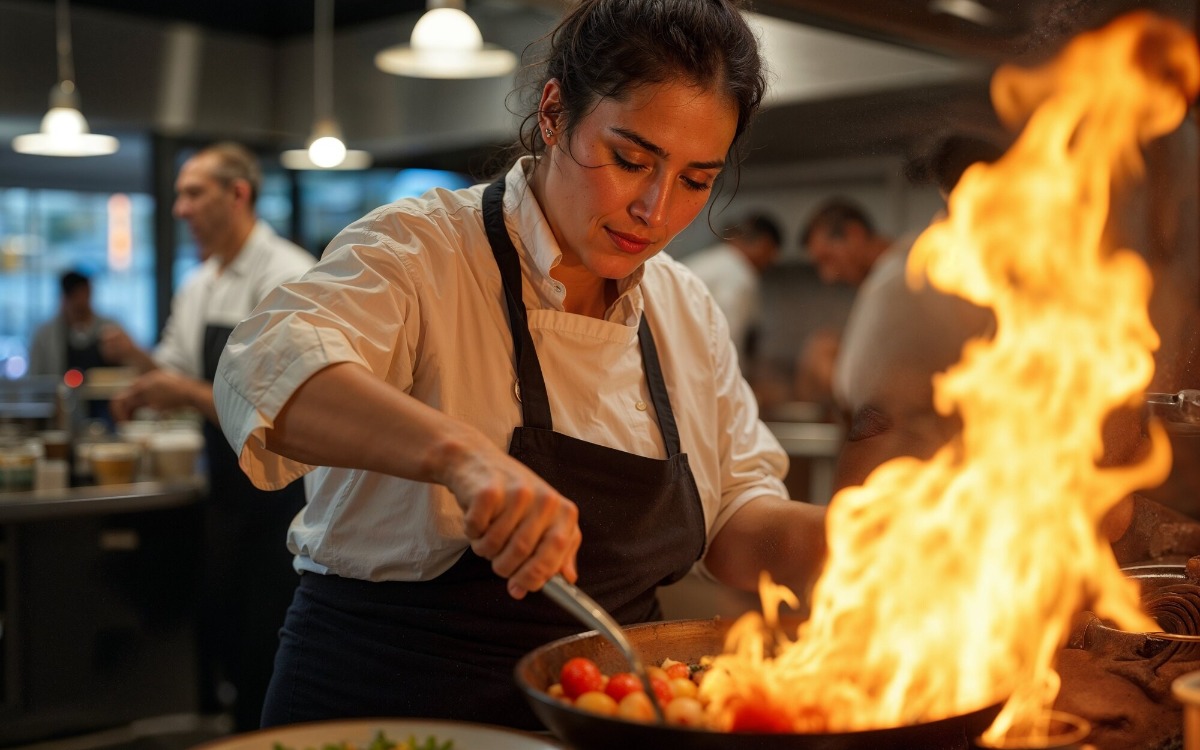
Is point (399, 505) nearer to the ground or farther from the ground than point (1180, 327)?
nearer to the ground

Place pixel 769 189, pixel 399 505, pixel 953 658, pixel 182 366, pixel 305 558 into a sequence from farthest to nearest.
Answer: pixel 769 189, pixel 182 366, pixel 305 558, pixel 399 505, pixel 953 658

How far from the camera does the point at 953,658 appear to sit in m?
1.29

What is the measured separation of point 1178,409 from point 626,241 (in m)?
0.78

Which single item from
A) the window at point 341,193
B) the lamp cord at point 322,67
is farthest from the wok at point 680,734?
the window at point 341,193

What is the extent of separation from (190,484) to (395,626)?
282 centimetres

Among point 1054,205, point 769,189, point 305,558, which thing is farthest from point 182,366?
point 769,189

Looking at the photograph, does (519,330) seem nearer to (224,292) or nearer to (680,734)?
(680,734)

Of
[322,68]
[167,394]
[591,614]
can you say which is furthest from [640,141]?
[322,68]

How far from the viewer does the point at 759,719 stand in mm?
1023

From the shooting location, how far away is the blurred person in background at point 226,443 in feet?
12.7

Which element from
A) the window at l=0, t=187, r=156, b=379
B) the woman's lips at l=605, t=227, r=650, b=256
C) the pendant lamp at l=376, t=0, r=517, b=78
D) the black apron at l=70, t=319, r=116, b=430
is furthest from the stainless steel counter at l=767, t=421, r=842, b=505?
the window at l=0, t=187, r=156, b=379

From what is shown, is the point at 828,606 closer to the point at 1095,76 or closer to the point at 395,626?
the point at 395,626

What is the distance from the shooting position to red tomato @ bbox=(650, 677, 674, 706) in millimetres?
1141

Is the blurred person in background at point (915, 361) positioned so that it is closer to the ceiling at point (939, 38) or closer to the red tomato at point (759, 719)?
the ceiling at point (939, 38)
